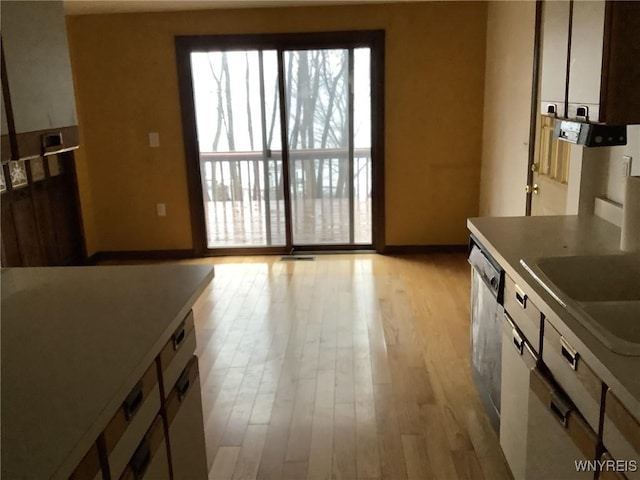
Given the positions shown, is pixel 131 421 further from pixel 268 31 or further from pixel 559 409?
pixel 268 31

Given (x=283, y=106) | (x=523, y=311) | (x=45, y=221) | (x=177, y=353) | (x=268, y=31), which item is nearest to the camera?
(x=177, y=353)

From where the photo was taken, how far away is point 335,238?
571 cm

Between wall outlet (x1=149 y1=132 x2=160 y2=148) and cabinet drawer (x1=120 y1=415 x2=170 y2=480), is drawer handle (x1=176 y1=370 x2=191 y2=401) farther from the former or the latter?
wall outlet (x1=149 y1=132 x2=160 y2=148)

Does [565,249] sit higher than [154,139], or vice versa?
[154,139]

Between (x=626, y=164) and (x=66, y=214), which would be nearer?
(x=626, y=164)

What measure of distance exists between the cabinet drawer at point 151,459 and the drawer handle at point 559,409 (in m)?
1.15

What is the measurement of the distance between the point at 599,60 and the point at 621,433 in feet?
4.10

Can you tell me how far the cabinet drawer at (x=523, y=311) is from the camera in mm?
1919

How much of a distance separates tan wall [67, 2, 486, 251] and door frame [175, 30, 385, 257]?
63 mm

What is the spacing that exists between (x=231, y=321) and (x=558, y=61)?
2.67 m

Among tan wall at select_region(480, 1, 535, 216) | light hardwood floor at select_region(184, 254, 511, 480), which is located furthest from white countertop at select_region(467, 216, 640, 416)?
tan wall at select_region(480, 1, 535, 216)

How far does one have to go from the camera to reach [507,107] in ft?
14.8

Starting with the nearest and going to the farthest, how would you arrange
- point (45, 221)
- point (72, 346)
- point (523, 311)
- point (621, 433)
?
point (621, 433)
point (72, 346)
point (523, 311)
point (45, 221)

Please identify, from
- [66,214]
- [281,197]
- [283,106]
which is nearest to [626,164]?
[283,106]
